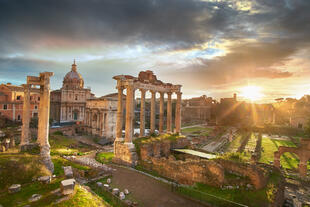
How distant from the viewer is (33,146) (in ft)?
52.2

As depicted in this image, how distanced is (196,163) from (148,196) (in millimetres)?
4270

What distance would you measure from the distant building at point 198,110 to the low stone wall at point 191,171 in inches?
2446

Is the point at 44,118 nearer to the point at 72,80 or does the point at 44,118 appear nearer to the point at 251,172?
the point at 251,172

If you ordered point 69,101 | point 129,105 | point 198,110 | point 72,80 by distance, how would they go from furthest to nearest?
1. point 198,110
2. point 72,80
3. point 69,101
4. point 129,105

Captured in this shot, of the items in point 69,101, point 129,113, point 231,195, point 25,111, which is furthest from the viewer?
A: point 69,101

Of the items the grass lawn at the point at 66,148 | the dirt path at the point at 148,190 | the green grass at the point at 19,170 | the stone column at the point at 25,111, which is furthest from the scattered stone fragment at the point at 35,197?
the grass lawn at the point at 66,148

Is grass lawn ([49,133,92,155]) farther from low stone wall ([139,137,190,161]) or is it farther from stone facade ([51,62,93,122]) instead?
stone facade ([51,62,93,122])

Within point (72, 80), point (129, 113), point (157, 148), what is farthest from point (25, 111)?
point (72, 80)

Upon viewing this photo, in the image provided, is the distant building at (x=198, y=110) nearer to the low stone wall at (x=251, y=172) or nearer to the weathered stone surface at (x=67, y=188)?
the low stone wall at (x=251, y=172)

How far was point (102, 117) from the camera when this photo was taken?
40.1 meters

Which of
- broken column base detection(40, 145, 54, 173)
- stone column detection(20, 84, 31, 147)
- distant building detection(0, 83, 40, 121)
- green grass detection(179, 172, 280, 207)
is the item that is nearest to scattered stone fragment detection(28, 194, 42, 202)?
broken column base detection(40, 145, 54, 173)

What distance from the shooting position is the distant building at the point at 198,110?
77.3 meters

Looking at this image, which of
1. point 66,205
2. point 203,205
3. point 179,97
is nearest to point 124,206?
point 66,205

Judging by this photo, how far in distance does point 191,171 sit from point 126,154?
702cm
